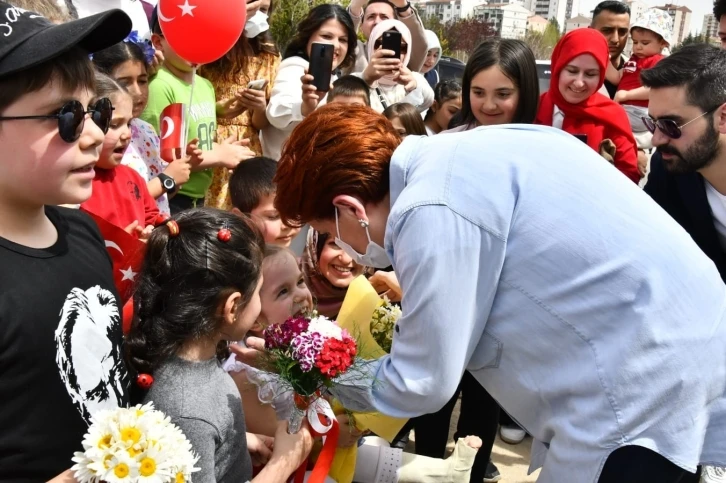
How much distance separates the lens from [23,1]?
86.6 inches

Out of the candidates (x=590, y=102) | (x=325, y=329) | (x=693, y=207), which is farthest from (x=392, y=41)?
(x=325, y=329)

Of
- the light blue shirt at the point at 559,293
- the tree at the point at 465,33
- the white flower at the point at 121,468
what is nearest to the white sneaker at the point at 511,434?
the light blue shirt at the point at 559,293

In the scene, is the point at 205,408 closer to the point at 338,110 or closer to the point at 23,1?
the point at 338,110

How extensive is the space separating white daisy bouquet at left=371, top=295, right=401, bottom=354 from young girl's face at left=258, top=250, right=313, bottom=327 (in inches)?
11.3

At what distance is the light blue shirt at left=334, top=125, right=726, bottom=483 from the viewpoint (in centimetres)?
174

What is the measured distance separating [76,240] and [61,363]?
0.34 meters

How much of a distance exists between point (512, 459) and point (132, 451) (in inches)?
111

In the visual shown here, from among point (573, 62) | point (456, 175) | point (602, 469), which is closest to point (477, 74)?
point (573, 62)

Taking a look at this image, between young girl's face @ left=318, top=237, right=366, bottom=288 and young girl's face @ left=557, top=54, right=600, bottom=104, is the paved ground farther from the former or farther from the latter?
young girl's face @ left=557, top=54, right=600, bottom=104

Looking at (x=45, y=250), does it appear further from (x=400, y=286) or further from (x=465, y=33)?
(x=465, y=33)

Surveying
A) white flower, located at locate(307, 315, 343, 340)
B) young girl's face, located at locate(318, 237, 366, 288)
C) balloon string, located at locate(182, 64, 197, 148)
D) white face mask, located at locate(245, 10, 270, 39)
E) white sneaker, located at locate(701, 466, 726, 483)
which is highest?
white face mask, located at locate(245, 10, 270, 39)

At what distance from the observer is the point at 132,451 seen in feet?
4.96

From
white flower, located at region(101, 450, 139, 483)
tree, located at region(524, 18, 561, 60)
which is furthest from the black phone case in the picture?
tree, located at region(524, 18, 561, 60)

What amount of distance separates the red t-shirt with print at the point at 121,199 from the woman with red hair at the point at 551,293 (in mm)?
1162
